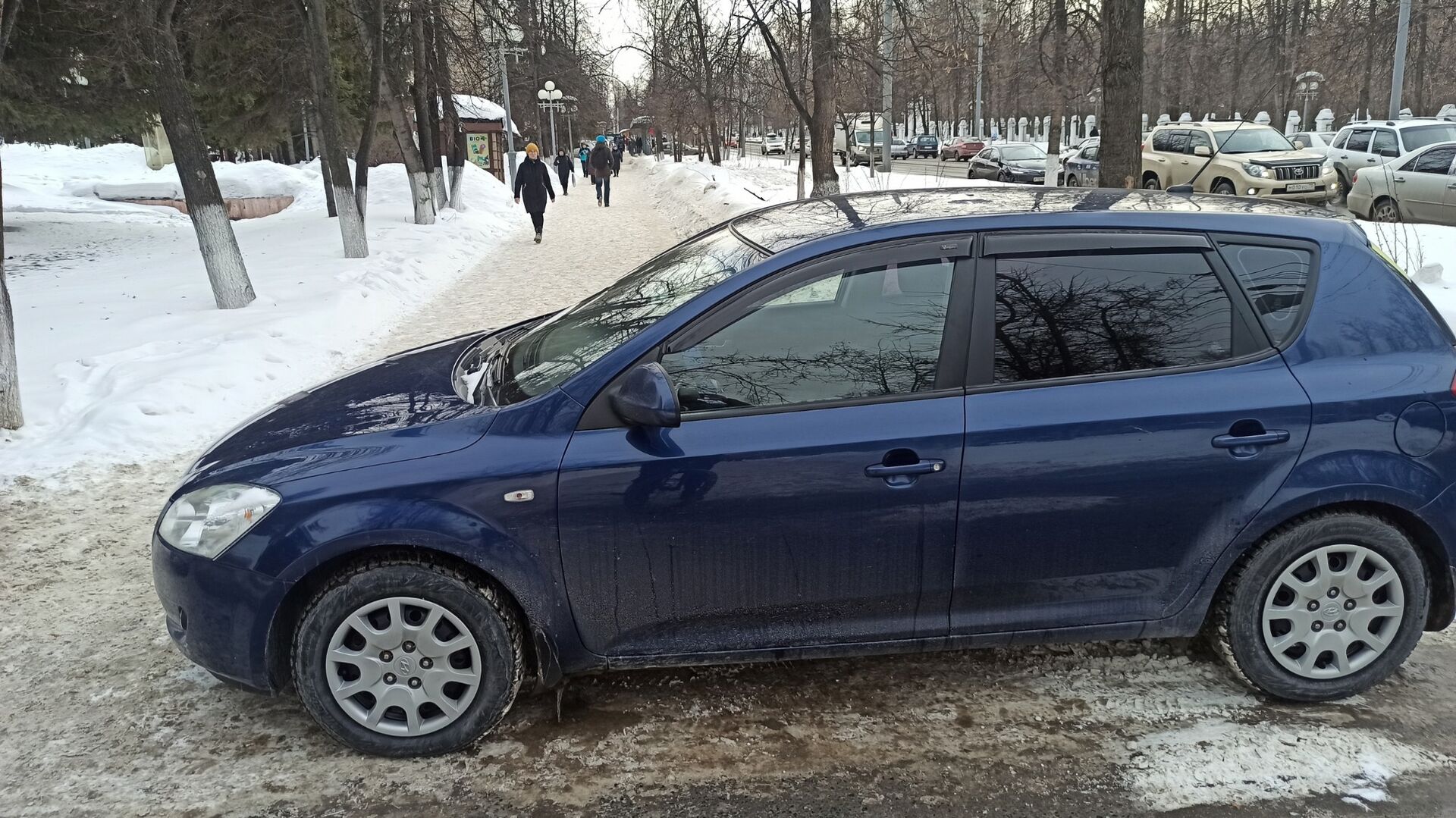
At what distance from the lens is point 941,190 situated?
4.13 m

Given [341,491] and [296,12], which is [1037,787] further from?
[296,12]

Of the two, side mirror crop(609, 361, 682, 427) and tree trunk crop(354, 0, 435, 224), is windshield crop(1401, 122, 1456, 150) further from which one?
side mirror crop(609, 361, 682, 427)

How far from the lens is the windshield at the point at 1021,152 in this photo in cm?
3189

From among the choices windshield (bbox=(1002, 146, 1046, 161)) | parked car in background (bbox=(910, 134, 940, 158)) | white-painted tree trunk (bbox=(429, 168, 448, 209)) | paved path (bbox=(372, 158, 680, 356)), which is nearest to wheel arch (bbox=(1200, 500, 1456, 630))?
paved path (bbox=(372, 158, 680, 356))

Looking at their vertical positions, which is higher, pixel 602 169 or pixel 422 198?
pixel 602 169

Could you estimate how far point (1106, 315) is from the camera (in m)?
3.22

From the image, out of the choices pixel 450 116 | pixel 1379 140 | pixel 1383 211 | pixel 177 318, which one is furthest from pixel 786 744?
pixel 450 116

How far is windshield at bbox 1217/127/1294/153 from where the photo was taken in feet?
63.3

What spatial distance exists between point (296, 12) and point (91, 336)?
1045 centimetres

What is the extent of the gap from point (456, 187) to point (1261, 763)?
24.2m

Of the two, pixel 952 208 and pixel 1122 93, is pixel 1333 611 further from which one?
pixel 1122 93

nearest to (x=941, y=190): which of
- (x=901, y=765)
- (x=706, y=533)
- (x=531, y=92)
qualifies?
(x=706, y=533)

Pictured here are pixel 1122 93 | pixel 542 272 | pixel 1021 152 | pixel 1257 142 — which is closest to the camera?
pixel 1122 93

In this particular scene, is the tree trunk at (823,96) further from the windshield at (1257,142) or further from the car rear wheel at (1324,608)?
the car rear wheel at (1324,608)
